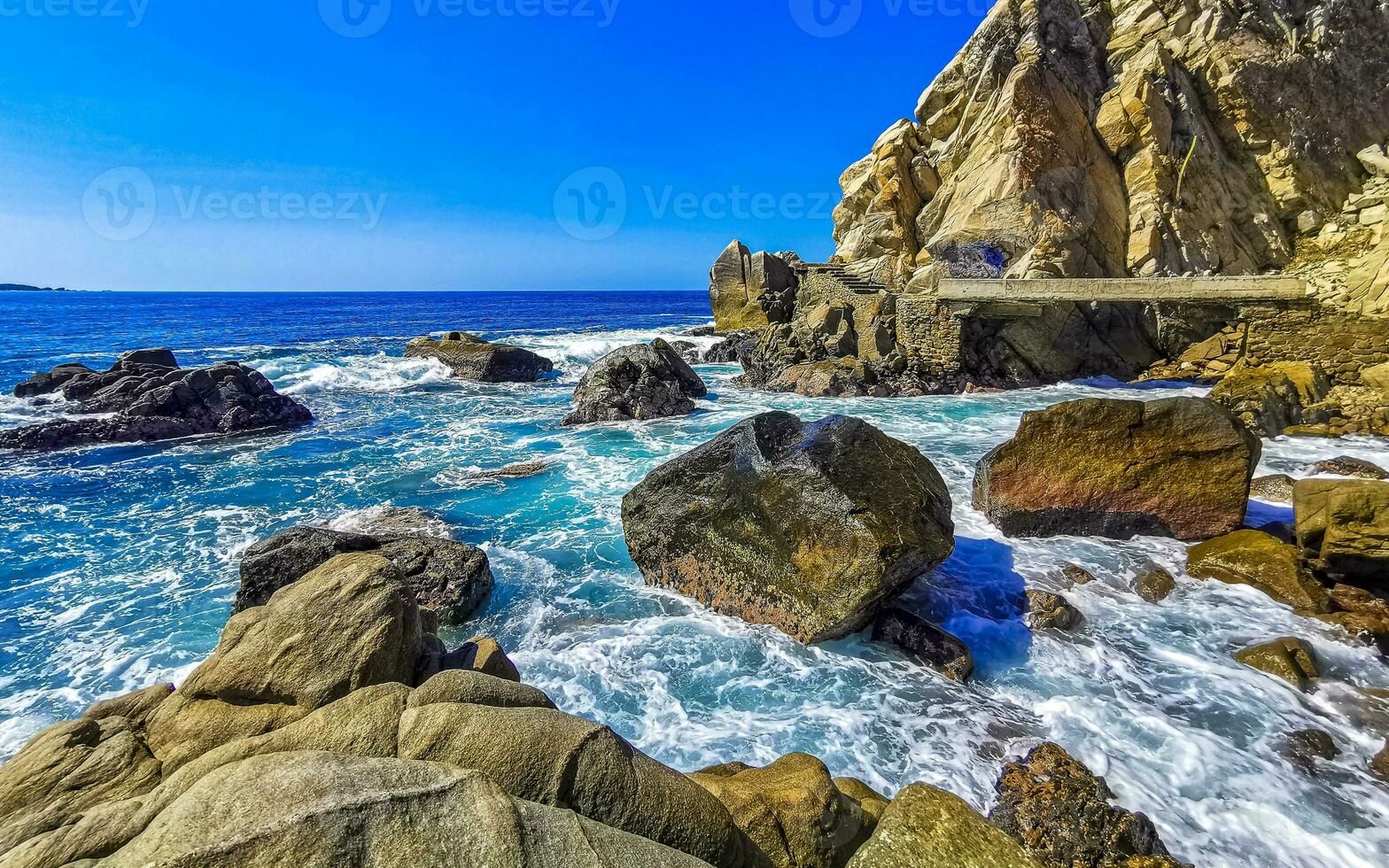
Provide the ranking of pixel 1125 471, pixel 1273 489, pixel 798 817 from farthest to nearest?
pixel 1273 489 → pixel 1125 471 → pixel 798 817

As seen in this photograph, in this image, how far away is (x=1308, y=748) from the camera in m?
4.80

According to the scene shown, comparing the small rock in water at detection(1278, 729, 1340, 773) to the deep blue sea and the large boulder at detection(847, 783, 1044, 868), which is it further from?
the large boulder at detection(847, 783, 1044, 868)

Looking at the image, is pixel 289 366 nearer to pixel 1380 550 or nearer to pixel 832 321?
pixel 832 321

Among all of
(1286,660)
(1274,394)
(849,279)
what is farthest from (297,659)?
(849,279)

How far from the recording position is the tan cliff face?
86.3ft

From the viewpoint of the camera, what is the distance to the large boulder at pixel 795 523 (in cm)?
620

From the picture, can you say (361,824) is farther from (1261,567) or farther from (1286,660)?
(1261,567)

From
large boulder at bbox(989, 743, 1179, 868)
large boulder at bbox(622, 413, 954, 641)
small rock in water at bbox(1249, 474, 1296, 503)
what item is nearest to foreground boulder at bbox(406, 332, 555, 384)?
large boulder at bbox(622, 413, 954, 641)

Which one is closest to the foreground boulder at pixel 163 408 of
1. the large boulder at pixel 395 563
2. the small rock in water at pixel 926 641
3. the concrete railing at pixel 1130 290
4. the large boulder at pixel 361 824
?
the large boulder at pixel 395 563

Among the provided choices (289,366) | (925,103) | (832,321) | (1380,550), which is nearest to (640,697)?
(1380,550)

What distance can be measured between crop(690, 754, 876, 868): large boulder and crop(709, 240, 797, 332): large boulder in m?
31.0

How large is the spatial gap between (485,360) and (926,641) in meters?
23.3

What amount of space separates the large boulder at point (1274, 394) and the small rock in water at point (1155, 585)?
728 cm

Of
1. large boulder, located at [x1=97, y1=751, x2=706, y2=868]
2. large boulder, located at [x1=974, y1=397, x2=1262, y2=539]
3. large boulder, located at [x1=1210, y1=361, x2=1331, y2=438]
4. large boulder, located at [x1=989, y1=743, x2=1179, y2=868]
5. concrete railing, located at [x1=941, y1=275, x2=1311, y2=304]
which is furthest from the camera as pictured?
concrete railing, located at [x1=941, y1=275, x2=1311, y2=304]
